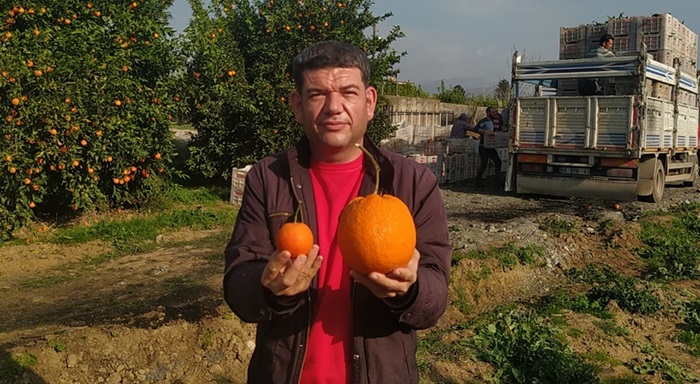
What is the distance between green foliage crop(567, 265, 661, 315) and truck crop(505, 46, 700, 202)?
15.0ft

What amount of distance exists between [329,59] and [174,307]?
4160mm

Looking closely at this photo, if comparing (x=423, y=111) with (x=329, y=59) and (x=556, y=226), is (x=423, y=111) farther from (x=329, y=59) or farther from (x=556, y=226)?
(x=329, y=59)

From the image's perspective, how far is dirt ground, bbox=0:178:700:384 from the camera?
455cm

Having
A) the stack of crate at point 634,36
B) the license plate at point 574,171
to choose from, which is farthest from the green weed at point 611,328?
the stack of crate at point 634,36

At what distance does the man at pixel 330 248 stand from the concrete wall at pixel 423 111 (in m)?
16.3

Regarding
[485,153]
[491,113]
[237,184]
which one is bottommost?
[237,184]

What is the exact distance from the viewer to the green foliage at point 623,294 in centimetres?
620

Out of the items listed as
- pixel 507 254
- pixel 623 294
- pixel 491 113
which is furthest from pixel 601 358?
pixel 491 113

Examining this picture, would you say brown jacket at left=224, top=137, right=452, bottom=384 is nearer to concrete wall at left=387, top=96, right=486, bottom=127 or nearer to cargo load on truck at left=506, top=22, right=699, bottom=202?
cargo load on truck at left=506, top=22, right=699, bottom=202

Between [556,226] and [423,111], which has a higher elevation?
[423,111]

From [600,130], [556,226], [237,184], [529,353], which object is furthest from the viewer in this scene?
[237,184]

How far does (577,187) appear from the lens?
38.8 ft

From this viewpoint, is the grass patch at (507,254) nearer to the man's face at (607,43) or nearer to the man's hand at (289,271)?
the man's hand at (289,271)

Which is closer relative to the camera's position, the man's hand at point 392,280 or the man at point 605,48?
the man's hand at point 392,280
